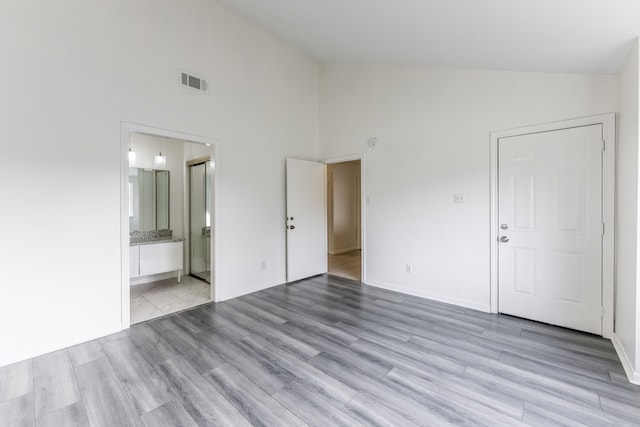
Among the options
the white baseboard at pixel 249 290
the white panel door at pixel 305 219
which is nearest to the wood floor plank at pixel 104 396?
the white baseboard at pixel 249 290

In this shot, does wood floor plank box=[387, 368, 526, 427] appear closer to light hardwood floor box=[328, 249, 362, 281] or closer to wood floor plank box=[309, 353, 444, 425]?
wood floor plank box=[309, 353, 444, 425]

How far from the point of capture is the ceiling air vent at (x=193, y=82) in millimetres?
3279

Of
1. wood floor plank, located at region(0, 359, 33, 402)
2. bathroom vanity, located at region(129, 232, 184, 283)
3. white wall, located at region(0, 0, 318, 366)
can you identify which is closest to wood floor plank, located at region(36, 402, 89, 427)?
wood floor plank, located at region(0, 359, 33, 402)

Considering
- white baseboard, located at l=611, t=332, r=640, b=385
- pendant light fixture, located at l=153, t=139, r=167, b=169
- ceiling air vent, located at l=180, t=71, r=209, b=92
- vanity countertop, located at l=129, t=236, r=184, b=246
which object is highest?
ceiling air vent, located at l=180, t=71, r=209, b=92

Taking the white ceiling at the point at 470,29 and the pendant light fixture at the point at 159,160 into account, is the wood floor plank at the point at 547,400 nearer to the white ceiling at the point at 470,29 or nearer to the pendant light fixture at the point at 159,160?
the white ceiling at the point at 470,29

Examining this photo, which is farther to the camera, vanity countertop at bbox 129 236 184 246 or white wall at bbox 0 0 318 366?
vanity countertop at bbox 129 236 184 246

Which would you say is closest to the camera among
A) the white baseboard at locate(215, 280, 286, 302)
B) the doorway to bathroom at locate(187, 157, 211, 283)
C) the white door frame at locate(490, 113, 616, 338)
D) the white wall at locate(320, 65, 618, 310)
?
the white door frame at locate(490, 113, 616, 338)

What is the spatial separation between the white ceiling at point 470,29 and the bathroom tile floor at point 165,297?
12.3 feet

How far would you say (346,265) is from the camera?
5.82m

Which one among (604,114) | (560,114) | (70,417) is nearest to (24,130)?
(70,417)

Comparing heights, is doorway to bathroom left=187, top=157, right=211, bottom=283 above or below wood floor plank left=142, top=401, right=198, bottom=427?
above

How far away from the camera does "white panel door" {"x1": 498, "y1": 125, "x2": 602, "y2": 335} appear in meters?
2.67

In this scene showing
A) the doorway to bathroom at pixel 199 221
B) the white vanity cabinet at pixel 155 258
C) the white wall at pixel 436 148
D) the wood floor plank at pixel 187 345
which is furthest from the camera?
the doorway to bathroom at pixel 199 221

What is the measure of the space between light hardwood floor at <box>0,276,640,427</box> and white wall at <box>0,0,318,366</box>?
48 cm
